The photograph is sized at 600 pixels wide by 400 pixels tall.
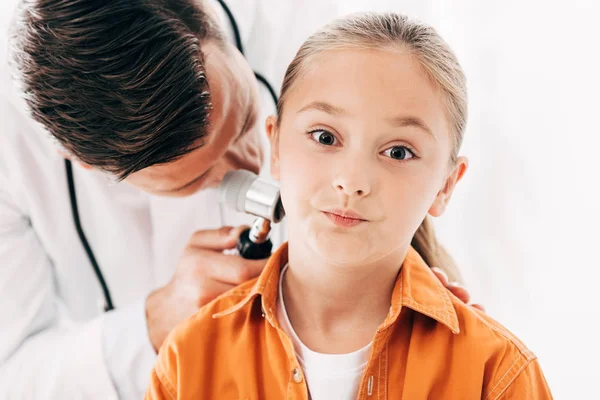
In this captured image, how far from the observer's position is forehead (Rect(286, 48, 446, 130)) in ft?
2.34

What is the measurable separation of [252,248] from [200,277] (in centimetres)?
10

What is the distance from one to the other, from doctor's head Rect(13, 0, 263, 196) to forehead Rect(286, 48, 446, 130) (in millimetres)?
167

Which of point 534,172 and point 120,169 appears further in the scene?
point 534,172

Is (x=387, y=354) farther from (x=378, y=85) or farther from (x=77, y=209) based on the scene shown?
(x=77, y=209)

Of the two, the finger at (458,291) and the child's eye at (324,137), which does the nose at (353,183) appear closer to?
the child's eye at (324,137)

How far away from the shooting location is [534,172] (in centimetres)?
117

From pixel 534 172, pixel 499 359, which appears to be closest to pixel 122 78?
pixel 499 359

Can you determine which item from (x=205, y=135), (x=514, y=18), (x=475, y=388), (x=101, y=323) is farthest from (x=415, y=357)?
(x=514, y=18)

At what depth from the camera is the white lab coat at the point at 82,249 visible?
102 centimetres

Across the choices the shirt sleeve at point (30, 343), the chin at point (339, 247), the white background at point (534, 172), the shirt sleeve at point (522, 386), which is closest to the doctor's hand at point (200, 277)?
the shirt sleeve at point (30, 343)

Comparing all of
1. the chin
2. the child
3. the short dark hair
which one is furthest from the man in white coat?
the chin

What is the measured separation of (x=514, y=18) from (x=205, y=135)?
0.63 meters

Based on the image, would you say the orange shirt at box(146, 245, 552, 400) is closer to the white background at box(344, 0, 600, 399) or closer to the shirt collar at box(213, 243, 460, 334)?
the shirt collar at box(213, 243, 460, 334)

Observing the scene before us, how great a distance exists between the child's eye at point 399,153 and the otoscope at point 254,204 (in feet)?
0.66
